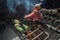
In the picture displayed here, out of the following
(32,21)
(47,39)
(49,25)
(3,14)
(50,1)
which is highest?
(50,1)

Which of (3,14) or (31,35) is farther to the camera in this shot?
(3,14)

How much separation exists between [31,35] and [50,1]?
2.20 ft

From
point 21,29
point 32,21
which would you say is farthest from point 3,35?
point 32,21

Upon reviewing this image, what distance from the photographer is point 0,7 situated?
98cm

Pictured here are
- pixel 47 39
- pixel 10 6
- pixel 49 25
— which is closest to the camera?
pixel 47 39

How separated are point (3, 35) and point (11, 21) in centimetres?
17

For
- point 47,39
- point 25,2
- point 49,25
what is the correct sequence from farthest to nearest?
point 25,2 < point 49,25 < point 47,39

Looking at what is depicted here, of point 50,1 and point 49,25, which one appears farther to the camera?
point 50,1

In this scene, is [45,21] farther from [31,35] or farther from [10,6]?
[10,6]

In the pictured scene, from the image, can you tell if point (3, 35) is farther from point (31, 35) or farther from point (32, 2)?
point (32, 2)

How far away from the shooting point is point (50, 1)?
1314 mm

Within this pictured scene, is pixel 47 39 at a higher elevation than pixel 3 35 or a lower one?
lower

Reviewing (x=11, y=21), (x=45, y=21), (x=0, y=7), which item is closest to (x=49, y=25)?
(x=45, y=21)

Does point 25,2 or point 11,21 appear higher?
point 25,2
